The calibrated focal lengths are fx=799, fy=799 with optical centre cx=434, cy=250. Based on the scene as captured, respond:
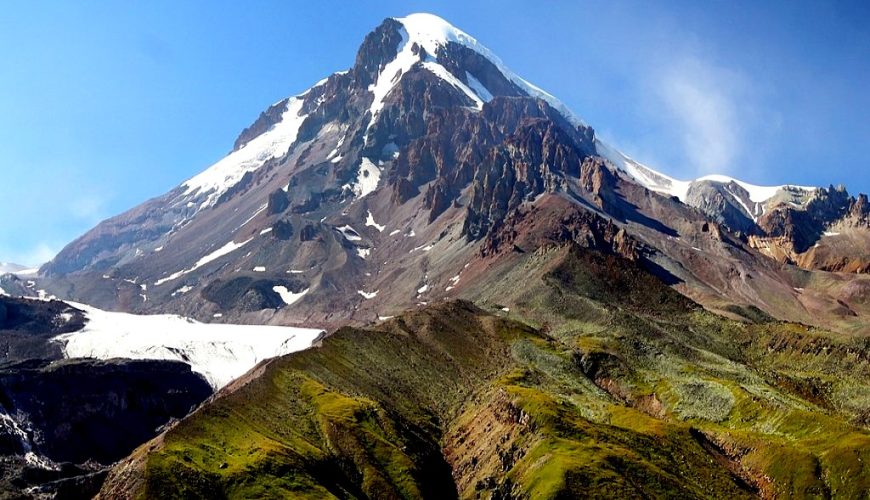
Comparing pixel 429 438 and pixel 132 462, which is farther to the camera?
pixel 429 438

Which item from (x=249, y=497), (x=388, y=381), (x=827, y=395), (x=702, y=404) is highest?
(x=388, y=381)

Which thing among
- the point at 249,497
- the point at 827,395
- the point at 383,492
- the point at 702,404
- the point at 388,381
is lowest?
the point at 827,395

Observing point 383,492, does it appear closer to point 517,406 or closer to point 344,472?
point 344,472

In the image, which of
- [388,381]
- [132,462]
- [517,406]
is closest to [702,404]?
[517,406]

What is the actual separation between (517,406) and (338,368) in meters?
47.5

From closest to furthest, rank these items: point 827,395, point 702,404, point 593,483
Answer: point 593,483, point 702,404, point 827,395

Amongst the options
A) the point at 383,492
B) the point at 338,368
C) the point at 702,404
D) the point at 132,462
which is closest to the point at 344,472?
the point at 383,492

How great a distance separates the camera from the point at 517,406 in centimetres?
15450

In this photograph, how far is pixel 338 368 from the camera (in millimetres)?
182750

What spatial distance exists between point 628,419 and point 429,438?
4044 centimetres

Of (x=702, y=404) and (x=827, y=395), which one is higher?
(x=702, y=404)

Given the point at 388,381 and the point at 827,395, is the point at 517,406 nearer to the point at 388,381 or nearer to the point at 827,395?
the point at 388,381

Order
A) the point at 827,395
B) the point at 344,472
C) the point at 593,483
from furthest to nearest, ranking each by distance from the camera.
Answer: the point at 827,395 → the point at 344,472 → the point at 593,483

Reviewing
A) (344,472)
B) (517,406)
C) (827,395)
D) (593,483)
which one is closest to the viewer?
(593,483)
